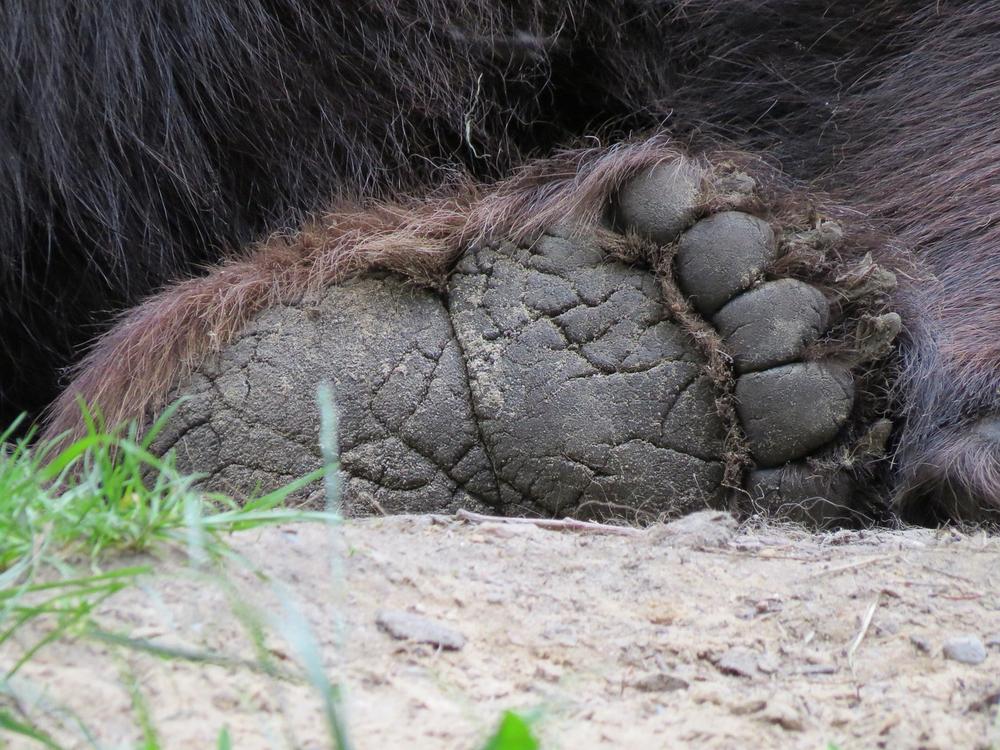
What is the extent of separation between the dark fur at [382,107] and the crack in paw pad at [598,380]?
1.27ft

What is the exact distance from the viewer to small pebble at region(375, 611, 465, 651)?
3.37 ft

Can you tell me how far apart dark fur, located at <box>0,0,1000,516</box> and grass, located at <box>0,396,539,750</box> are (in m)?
0.94

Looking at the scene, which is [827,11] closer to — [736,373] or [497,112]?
[497,112]

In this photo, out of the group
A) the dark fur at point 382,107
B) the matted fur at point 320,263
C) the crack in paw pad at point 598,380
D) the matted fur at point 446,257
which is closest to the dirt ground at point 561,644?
the crack in paw pad at point 598,380

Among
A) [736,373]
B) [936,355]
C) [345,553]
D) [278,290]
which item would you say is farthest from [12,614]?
[936,355]

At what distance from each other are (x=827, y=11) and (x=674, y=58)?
0.28 m

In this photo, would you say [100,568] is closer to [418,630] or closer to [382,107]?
[418,630]

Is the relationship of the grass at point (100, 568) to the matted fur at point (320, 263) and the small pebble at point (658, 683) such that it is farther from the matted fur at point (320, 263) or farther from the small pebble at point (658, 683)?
the matted fur at point (320, 263)

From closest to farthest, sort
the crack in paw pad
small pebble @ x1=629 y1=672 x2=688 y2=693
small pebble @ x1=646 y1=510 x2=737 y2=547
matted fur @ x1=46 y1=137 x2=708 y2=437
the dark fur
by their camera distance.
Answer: small pebble @ x1=629 y1=672 x2=688 y2=693, small pebble @ x1=646 y1=510 x2=737 y2=547, the crack in paw pad, matted fur @ x1=46 y1=137 x2=708 y2=437, the dark fur

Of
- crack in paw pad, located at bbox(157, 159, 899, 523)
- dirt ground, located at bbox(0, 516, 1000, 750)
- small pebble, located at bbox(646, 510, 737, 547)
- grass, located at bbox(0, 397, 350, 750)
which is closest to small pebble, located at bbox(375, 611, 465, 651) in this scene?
dirt ground, located at bbox(0, 516, 1000, 750)

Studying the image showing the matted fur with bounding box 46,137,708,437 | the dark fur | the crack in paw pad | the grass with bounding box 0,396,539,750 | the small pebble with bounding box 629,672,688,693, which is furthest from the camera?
the dark fur

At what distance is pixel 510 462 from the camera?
1.59 m

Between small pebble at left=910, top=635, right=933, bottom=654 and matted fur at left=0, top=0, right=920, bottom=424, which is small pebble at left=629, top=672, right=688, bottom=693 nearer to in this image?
small pebble at left=910, top=635, right=933, bottom=654

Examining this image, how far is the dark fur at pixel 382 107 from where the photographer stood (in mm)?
1935
